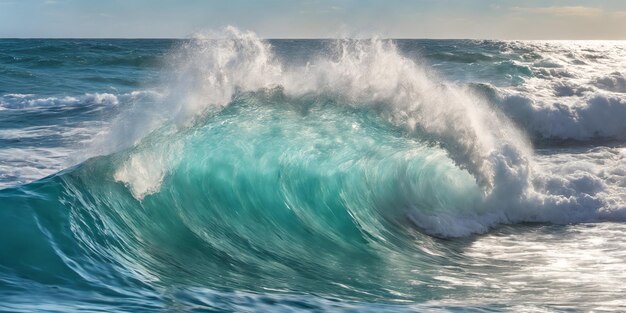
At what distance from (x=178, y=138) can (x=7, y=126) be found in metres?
11.4

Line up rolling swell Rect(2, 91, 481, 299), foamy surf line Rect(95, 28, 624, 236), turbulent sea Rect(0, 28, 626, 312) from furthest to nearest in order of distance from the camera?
foamy surf line Rect(95, 28, 624, 236)
rolling swell Rect(2, 91, 481, 299)
turbulent sea Rect(0, 28, 626, 312)

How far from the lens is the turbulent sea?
6.62 meters

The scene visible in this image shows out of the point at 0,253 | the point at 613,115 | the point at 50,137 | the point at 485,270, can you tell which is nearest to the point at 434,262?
the point at 485,270

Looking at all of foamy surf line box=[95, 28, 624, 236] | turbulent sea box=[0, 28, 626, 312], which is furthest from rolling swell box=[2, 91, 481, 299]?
foamy surf line box=[95, 28, 624, 236]

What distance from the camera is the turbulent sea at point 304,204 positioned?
21.7 feet

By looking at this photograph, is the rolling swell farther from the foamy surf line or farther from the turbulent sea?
the foamy surf line

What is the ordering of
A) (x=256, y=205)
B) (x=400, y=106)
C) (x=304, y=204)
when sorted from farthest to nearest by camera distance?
1. (x=400, y=106)
2. (x=304, y=204)
3. (x=256, y=205)

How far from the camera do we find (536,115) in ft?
77.3

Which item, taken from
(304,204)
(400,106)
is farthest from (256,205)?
(400,106)

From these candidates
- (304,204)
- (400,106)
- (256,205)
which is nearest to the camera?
(256,205)

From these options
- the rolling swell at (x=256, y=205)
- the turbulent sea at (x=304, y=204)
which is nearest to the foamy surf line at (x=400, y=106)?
the turbulent sea at (x=304, y=204)

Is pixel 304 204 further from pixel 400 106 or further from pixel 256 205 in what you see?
pixel 400 106

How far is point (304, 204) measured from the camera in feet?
34.9

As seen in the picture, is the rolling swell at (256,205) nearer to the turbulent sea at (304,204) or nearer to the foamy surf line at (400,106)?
the turbulent sea at (304,204)
